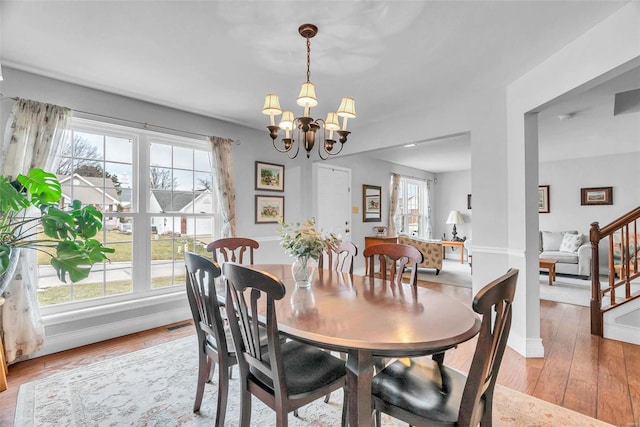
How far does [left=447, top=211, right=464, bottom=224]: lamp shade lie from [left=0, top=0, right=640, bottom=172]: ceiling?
501 centimetres

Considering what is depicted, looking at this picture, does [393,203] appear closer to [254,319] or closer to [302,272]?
[302,272]

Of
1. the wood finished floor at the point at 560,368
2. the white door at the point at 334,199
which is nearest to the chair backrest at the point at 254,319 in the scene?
the wood finished floor at the point at 560,368

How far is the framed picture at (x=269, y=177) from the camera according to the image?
439 cm

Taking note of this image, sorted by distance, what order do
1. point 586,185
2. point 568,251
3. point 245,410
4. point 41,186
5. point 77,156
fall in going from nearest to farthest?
point 245,410 → point 41,186 → point 77,156 → point 568,251 → point 586,185

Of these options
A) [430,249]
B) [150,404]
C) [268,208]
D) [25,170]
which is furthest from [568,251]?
[25,170]

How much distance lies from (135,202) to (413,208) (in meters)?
6.63

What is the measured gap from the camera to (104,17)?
1.95 meters

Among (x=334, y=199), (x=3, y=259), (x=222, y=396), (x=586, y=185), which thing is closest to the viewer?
(x=222, y=396)

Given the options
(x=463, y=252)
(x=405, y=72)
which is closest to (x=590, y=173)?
(x=463, y=252)

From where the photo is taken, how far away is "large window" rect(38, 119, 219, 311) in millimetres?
3010

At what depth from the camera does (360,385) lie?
1182 millimetres

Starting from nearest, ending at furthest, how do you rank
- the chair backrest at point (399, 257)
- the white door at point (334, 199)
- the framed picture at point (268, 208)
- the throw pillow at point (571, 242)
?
the chair backrest at point (399, 257), the framed picture at point (268, 208), the white door at point (334, 199), the throw pillow at point (571, 242)

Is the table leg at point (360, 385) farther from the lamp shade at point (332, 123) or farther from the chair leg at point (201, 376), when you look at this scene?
the lamp shade at point (332, 123)

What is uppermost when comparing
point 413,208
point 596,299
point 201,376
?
point 413,208
